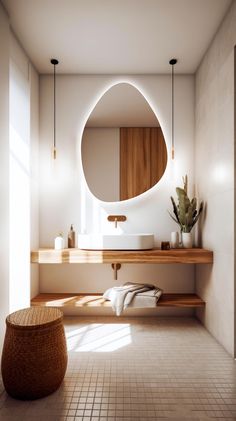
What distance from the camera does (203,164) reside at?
9.25 feet

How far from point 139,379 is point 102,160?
1.88 m

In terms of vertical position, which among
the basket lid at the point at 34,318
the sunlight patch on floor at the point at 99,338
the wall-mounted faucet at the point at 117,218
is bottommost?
the sunlight patch on floor at the point at 99,338

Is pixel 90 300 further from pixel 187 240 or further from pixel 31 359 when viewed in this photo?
pixel 31 359

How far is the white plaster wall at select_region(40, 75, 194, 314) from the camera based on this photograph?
3.08 metres

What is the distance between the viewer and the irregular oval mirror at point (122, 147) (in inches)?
118

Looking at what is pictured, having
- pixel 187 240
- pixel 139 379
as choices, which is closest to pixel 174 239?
pixel 187 240

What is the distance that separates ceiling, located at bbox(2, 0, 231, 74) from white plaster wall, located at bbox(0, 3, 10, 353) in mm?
289

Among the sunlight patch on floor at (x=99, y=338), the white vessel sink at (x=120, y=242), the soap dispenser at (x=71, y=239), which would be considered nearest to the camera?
the sunlight patch on floor at (x=99, y=338)

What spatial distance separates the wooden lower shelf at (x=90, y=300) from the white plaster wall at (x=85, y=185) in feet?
0.50

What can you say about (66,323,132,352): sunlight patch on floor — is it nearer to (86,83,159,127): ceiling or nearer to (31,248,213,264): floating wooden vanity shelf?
(31,248,213,264): floating wooden vanity shelf

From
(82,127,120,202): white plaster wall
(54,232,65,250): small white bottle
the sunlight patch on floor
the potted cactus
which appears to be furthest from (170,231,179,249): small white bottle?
(54,232,65,250): small white bottle

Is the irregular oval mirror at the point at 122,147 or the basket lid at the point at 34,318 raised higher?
the irregular oval mirror at the point at 122,147

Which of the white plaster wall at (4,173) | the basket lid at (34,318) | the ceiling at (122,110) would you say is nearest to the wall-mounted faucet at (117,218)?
the ceiling at (122,110)

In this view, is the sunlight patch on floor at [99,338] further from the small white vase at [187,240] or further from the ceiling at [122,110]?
the ceiling at [122,110]
